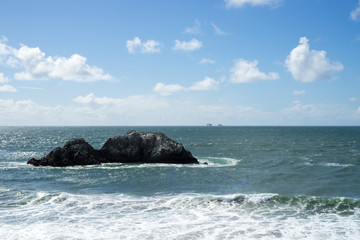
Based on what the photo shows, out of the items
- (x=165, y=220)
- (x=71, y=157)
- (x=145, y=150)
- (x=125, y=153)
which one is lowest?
(x=165, y=220)

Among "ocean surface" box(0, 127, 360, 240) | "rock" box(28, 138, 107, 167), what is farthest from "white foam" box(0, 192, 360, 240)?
"rock" box(28, 138, 107, 167)

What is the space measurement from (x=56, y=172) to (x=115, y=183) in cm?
1033

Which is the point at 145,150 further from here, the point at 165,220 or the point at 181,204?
the point at 165,220

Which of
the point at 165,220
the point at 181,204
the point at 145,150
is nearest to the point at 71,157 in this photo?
the point at 145,150

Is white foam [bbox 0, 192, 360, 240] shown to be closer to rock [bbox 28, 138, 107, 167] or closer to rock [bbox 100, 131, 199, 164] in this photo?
Result: rock [bbox 28, 138, 107, 167]

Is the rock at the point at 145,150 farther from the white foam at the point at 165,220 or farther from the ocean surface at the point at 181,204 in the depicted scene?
the white foam at the point at 165,220

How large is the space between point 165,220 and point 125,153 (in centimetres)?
2682

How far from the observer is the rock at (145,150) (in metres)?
42.3

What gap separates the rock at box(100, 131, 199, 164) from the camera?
139 ft

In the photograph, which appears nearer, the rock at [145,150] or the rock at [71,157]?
the rock at [71,157]

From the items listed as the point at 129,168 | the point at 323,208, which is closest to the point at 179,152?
the point at 129,168

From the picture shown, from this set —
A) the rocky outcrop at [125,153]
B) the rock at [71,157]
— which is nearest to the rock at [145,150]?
the rocky outcrop at [125,153]

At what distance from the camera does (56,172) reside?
35344 millimetres

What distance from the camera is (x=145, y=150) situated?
43.7 m
